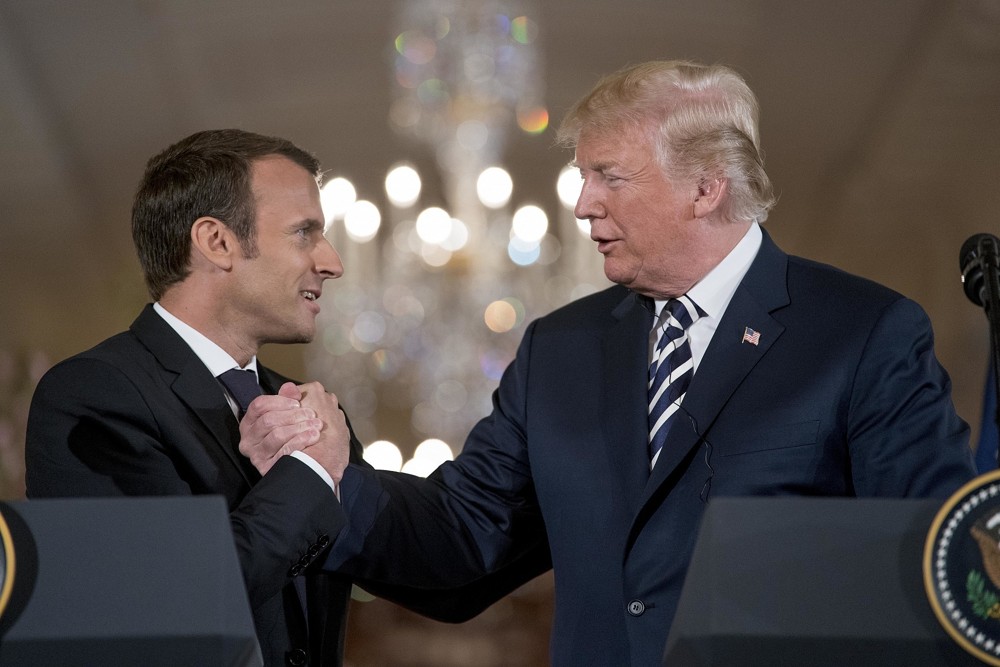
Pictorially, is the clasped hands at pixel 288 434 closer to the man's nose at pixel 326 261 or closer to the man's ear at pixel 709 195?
the man's nose at pixel 326 261

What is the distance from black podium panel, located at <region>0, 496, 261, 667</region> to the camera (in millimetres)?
1117

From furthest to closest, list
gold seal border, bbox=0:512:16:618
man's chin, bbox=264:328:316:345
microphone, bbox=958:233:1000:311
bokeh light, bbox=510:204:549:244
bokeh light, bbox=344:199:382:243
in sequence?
bokeh light, bbox=510:204:549:244, bokeh light, bbox=344:199:382:243, man's chin, bbox=264:328:316:345, microphone, bbox=958:233:1000:311, gold seal border, bbox=0:512:16:618

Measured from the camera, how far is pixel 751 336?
1901 mm

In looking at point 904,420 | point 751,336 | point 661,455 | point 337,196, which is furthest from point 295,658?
point 337,196

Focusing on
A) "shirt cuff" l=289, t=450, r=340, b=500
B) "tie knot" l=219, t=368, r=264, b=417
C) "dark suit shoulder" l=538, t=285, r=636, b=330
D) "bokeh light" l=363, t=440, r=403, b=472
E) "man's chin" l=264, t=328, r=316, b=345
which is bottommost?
"bokeh light" l=363, t=440, r=403, b=472

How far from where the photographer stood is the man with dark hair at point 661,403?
1779mm

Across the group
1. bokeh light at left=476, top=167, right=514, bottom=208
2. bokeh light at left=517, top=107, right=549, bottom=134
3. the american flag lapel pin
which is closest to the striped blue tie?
the american flag lapel pin

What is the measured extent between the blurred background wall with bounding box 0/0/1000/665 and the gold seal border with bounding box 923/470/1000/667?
19.9 ft

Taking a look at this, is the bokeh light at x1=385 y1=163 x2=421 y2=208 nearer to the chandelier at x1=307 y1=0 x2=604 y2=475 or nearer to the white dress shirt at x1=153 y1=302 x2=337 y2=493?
the chandelier at x1=307 y1=0 x2=604 y2=475

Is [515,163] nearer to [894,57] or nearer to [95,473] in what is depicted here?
[894,57]

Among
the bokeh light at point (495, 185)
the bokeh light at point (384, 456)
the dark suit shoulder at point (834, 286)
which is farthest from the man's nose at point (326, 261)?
the bokeh light at point (384, 456)

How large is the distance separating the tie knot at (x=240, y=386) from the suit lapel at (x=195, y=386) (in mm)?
33

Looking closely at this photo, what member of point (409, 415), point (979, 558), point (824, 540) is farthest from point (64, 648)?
point (409, 415)

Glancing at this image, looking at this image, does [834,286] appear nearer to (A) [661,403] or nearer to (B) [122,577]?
(A) [661,403]
